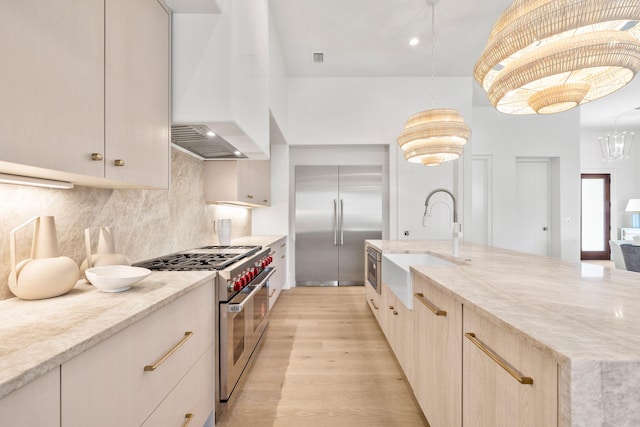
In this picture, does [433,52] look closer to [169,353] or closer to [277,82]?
[277,82]

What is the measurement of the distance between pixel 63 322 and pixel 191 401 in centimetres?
72

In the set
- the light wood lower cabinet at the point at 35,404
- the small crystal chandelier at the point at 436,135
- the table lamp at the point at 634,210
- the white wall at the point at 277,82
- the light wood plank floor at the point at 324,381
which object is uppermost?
the white wall at the point at 277,82

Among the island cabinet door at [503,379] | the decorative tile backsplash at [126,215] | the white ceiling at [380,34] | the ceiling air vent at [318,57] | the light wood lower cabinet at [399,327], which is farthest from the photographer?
the ceiling air vent at [318,57]

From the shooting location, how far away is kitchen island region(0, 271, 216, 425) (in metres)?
0.57

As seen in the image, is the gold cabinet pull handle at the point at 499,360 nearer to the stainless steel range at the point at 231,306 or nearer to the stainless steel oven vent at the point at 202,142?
the stainless steel range at the point at 231,306

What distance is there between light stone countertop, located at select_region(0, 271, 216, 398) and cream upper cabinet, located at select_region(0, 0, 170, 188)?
0.43 metres

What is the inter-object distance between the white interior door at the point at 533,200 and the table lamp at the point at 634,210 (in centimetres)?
315

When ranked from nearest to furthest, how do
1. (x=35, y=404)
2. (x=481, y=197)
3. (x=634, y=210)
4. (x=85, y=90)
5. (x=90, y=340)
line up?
(x=35, y=404)
(x=90, y=340)
(x=85, y=90)
(x=481, y=197)
(x=634, y=210)

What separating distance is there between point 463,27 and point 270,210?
3384mm

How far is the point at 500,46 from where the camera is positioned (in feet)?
4.48

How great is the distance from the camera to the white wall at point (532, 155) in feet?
17.1

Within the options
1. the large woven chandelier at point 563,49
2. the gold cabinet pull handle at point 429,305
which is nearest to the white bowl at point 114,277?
the gold cabinet pull handle at point 429,305

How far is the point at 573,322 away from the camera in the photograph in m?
Answer: 0.74

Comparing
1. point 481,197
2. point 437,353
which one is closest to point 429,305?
point 437,353
